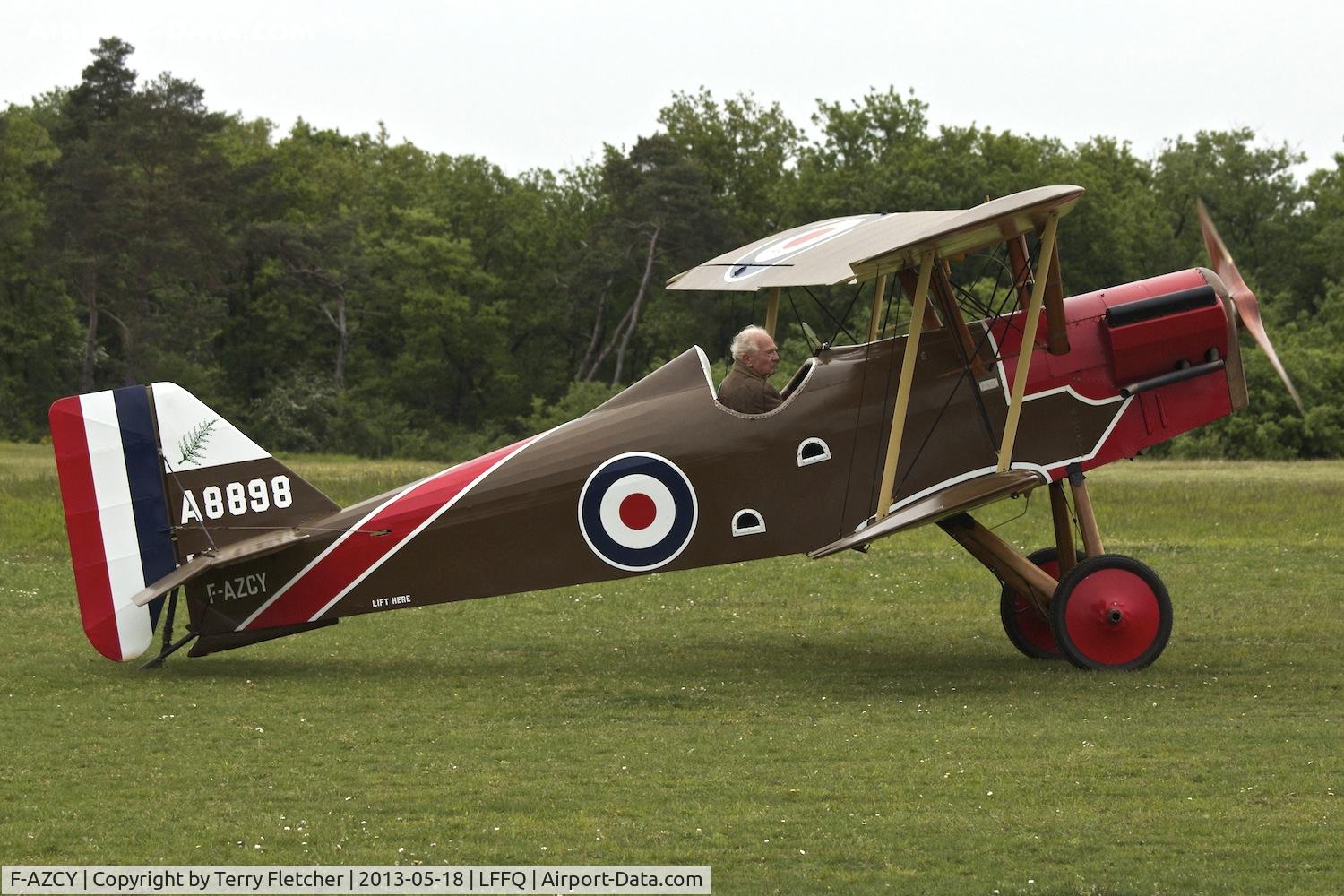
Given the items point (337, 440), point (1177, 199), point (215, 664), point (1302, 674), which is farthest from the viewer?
point (1177, 199)

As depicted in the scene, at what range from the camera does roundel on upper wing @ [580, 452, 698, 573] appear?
32.1 ft

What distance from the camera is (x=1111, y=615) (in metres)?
9.41

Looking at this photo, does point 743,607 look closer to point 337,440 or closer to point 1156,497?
point 1156,497

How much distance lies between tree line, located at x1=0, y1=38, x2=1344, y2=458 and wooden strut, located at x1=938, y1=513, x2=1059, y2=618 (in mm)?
31694

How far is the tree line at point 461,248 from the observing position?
1928 inches

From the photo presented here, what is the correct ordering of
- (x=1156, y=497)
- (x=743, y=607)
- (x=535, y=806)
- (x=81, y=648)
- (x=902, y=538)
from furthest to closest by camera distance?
(x=1156, y=497) < (x=902, y=538) < (x=743, y=607) < (x=81, y=648) < (x=535, y=806)

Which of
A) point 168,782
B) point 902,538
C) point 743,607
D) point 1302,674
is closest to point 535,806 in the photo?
point 168,782

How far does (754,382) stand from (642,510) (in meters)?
1.07

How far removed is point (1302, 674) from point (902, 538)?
9.20 meters

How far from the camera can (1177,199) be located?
66625mm

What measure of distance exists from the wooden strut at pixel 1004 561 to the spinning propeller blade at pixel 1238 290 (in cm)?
191

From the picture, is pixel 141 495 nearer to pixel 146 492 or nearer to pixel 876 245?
pixel 146 492

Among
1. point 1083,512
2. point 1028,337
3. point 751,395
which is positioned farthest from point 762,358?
point 1083,512

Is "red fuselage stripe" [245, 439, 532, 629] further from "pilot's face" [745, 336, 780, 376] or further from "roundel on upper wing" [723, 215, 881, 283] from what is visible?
"roundel on upper wing" [723, 215, 881, 283]
